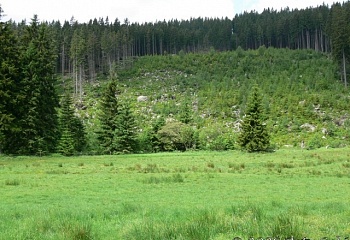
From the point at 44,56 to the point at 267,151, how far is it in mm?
35483

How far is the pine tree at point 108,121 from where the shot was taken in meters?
57.6

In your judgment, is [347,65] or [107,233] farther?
[347,65]

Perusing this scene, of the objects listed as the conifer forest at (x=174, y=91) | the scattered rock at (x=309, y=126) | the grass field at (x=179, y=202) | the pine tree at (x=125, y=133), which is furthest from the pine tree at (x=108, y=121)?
the scattered rock at (x=309, y=126)

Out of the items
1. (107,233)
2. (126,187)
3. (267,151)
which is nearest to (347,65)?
(267,151)

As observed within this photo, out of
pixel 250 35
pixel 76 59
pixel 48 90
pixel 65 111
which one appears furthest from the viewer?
pixel 250 35

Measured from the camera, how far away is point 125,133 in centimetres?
5684

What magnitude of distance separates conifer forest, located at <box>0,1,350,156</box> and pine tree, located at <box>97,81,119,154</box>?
0.18 m

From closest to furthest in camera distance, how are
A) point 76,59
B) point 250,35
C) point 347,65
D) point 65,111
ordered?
point 65,111 < point 347,65 < point 76,59 < point 250,35

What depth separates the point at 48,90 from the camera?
48.7m

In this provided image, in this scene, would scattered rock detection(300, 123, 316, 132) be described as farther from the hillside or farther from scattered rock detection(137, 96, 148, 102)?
scattered rock detection(137, 96, 148, 102)

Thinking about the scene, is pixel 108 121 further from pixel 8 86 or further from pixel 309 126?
pixel 309 126

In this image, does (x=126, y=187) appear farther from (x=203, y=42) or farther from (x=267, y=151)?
(x=203, y=42)

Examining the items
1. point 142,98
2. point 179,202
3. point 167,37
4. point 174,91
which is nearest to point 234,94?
point 174,91

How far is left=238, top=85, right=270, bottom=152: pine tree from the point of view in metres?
50.4
